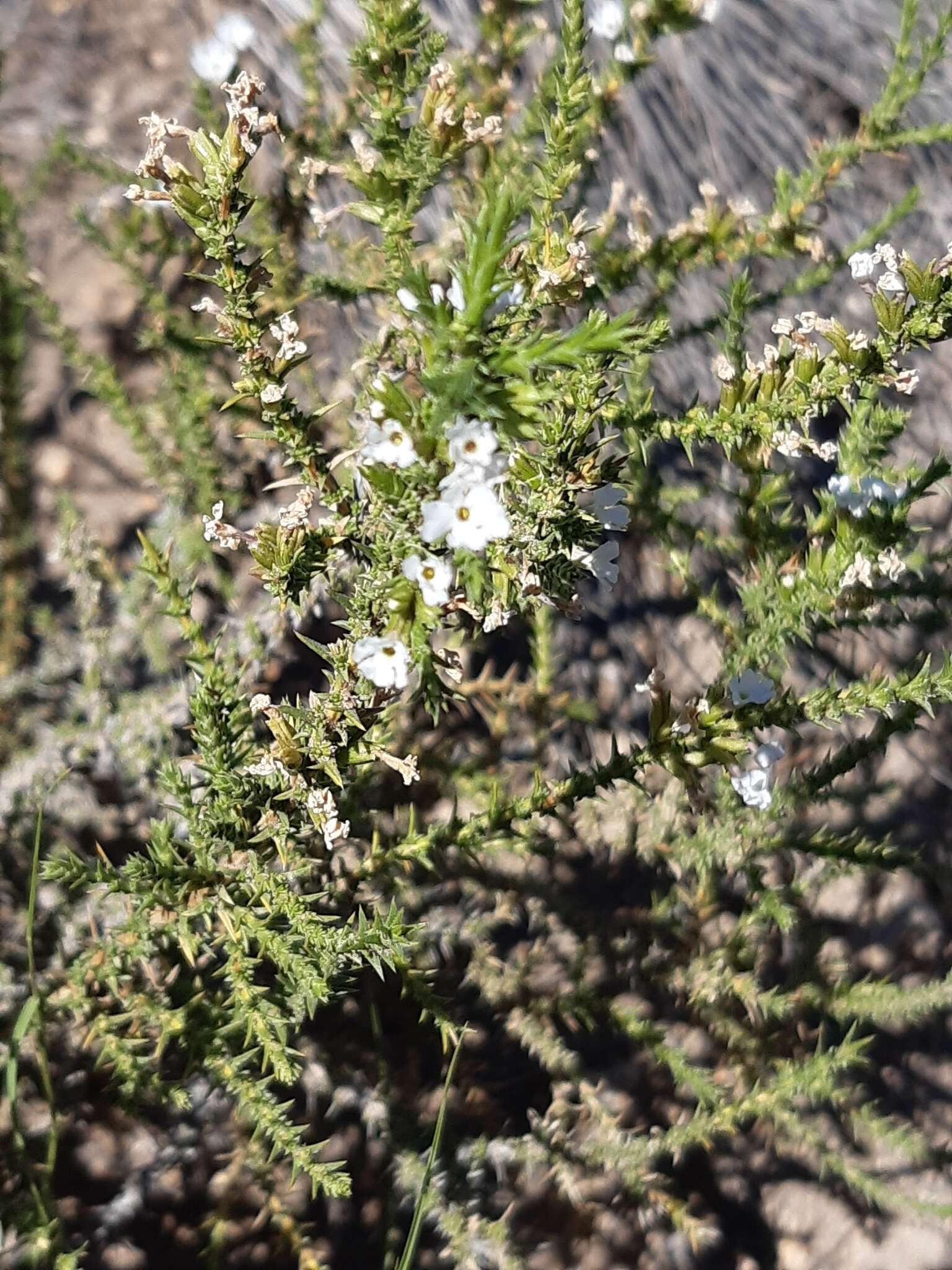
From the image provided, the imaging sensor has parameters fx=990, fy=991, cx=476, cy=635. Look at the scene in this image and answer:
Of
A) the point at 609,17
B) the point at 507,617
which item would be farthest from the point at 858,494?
the point at 609,17

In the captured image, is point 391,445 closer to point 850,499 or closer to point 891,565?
point 891,565

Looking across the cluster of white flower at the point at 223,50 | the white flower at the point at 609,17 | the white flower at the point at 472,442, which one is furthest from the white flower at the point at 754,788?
the cluster of white flower at the point at 223,50

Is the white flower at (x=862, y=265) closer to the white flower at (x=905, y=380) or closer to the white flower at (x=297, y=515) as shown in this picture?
the white flower at (x=905, y=380)

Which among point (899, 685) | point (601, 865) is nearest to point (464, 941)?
point (601, 865)

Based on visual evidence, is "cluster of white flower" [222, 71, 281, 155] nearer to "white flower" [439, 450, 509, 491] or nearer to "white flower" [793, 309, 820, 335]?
"white flower" [439, 450, 509, 491]

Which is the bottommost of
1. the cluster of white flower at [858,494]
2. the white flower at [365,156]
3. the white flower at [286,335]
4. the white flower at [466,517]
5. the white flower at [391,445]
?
the cluster of white flower at [858,494]

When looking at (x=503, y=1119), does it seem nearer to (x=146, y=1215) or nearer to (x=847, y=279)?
(x=146, y=1215)

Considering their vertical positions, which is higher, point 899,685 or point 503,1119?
point 899,685

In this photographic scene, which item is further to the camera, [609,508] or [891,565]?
[891,565]
